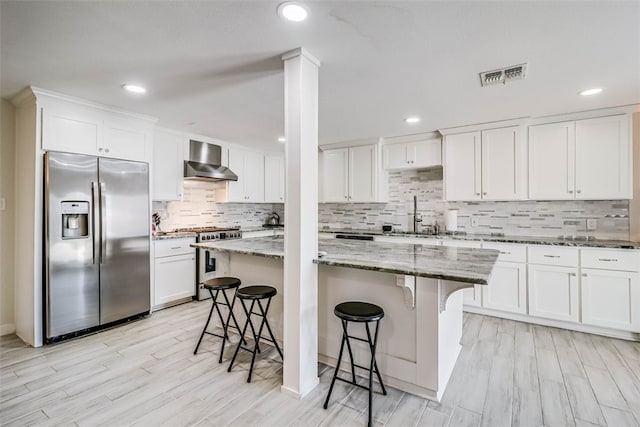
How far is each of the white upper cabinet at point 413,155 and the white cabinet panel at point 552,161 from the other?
42.6 inches

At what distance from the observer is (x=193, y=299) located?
13.8 ft

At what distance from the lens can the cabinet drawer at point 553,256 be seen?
123 inches

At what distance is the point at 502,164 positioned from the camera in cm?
372

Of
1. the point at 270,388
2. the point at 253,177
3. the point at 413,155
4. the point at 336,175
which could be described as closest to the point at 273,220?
the point at 253,177

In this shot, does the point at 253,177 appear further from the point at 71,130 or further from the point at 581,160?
the point at 581,160

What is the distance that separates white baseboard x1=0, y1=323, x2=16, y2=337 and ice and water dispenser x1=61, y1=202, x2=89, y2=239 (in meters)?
1.17

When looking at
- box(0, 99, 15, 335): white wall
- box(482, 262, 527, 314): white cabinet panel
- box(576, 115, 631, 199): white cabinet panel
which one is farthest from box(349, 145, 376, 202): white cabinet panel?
box(0, 99, 15, 335): white wall

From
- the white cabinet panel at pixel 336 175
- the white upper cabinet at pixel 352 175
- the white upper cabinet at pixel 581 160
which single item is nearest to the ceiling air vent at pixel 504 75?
the white upper cabinet at pixel 581 160

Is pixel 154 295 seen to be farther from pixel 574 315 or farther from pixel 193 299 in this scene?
pixel 574 315

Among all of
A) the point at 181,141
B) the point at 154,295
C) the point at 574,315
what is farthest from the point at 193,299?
the point at 574,315

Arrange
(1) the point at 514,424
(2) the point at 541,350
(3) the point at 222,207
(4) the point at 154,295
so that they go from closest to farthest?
(1) the point at 514,424 < (2) the point at 541,350 < (4) the point at 154,295 < (3) the point at 222,207

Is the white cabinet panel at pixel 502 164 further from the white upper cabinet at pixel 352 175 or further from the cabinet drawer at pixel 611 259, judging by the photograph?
the white upper cabinet at pixel 352 175

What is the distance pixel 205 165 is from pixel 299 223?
2.97 m

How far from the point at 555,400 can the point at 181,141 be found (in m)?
4.65
